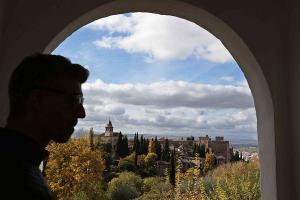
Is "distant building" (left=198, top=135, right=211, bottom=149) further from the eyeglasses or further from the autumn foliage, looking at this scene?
the eyeglasses

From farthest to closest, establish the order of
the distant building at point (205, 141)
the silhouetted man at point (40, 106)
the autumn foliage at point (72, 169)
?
1. the distant building at point (205, 141)
2. the autumn foliage at point (72, 169)
3. the silhouetted man at point (40, 106)

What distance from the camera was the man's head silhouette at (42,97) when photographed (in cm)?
79

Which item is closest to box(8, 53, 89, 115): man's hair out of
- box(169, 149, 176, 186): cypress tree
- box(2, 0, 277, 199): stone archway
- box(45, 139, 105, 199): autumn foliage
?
box(2, 0, 277, 199): stone archway

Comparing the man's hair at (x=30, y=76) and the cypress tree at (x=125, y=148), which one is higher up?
the man's hair at (x=30, y=76)

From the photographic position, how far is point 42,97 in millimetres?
799

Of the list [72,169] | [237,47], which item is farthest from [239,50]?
[72,169]

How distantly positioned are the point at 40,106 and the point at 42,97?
2cm

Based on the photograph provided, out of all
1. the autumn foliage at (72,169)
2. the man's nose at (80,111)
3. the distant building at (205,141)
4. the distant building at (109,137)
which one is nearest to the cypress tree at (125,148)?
the distant building at (109,137)

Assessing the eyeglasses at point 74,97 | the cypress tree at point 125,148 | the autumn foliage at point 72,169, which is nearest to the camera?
the eyeglasses at point 74,97

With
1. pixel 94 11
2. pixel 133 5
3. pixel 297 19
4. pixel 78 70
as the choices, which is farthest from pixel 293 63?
pixel 78 70

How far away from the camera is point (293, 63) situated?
1.76 meters

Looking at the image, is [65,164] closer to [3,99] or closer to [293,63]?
[3,99]

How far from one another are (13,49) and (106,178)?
975 millimetres

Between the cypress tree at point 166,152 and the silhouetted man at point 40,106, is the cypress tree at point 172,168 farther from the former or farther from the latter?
Result: the silhouetted man at point 40,106
